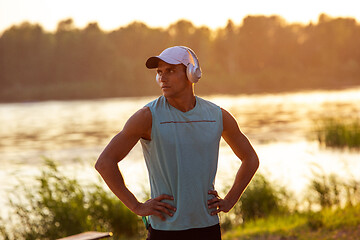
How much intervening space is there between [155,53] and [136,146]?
5459 centimetres

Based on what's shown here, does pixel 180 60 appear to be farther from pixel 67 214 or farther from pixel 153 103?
pixel 67 214

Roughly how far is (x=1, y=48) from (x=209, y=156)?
74.0m

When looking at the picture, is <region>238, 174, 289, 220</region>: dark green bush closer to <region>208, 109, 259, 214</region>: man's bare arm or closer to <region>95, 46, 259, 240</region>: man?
<region>208, 109, 259, 214</region>: man's bare arm

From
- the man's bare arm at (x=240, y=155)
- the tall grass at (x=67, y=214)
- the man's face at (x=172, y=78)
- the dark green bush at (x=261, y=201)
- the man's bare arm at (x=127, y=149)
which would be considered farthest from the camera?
the dark green bush at (x=261, y=201)

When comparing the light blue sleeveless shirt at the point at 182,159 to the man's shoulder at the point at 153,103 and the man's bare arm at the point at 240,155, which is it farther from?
the man's bare arm at the point at 240,155

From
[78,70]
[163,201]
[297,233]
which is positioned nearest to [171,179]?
[163,201]

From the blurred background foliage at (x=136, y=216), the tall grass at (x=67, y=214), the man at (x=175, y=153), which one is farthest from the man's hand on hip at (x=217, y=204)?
the tall grass at (x=67, y=214)

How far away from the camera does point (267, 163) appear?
1608cm

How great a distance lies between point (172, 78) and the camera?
10.4ft

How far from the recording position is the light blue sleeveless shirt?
3.05 m

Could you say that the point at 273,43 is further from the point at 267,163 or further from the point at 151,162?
the point at 151,162

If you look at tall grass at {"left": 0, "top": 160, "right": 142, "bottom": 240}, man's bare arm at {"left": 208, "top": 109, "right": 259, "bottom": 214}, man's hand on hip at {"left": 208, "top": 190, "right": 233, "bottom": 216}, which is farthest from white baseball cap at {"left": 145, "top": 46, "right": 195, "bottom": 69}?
tall grass at {"left": 0, "top": 160, "right": 142, "bottom": 240}

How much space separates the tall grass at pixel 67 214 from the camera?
28.0 feet

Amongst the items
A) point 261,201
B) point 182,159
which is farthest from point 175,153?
point 261,201
